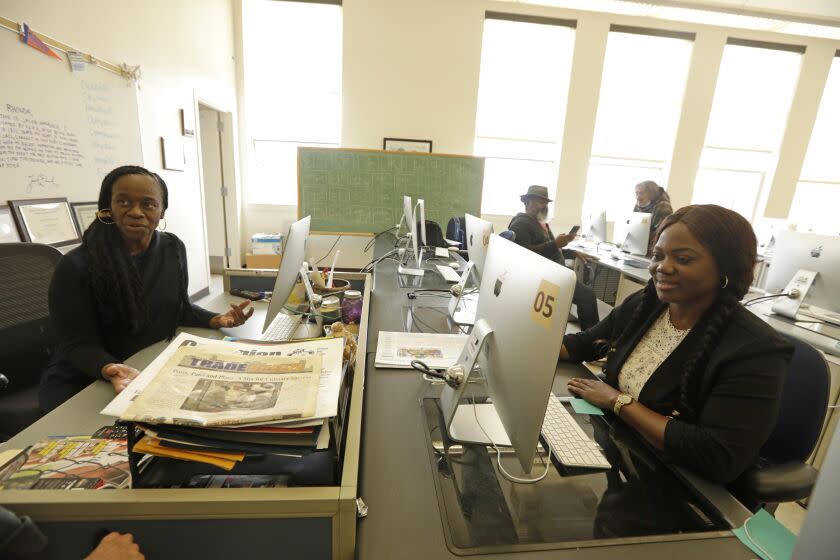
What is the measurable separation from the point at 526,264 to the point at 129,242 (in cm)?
140

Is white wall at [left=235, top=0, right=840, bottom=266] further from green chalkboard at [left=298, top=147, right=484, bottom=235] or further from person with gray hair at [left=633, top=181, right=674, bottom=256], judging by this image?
person with gray hair at [left=633, top=181, right=674, bottom=256]

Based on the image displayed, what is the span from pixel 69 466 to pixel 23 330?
102 cm

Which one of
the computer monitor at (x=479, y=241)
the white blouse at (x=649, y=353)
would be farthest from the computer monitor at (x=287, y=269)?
the white blouse at (x=649, y=353)

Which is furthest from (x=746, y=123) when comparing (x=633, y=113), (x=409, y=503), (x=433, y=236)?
(x=409, y=503)

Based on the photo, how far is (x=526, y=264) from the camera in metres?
0.82

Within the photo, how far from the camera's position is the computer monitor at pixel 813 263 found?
1957 mm

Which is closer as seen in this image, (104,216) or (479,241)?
(104,216)

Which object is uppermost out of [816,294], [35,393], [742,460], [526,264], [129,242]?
[526,264]

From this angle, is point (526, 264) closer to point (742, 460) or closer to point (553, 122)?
point (742, 460)

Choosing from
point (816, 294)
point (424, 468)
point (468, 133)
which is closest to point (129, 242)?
point (424, 468)

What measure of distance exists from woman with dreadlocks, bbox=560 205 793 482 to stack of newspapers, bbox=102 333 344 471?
2.63ft

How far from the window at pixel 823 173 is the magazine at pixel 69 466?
303 inches

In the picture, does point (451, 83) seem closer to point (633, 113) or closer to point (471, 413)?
point (633, 113)

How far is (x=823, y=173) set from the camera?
5.79 meters
